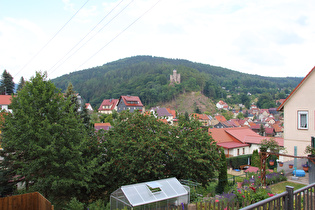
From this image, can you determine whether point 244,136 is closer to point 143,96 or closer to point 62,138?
point 62,138

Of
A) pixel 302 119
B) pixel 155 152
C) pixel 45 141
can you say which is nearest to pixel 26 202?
pixel 45 141

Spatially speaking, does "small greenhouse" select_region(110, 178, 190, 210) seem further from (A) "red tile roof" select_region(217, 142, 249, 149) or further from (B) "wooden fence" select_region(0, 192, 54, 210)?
(A) "red tile roof" select_region(217, 142, 249, 149)

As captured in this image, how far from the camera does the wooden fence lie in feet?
31.1

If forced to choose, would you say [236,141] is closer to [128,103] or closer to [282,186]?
[282,186]

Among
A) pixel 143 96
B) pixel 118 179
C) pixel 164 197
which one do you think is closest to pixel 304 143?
pixel 164 197

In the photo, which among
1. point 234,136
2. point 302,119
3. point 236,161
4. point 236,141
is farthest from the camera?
point 234,136

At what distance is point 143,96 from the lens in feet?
459

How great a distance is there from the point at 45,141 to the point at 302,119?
52.6 feet

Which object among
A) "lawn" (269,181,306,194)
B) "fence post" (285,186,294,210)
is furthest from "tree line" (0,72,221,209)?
"fence post" (285,186,294,210)

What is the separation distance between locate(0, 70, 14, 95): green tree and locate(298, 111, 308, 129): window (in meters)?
65.7

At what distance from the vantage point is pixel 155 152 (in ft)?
46.5

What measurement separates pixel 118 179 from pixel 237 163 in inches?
953

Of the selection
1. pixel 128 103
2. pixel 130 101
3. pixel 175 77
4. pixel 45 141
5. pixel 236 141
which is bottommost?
pixel 236 141

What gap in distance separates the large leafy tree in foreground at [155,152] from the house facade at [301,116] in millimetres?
5185
